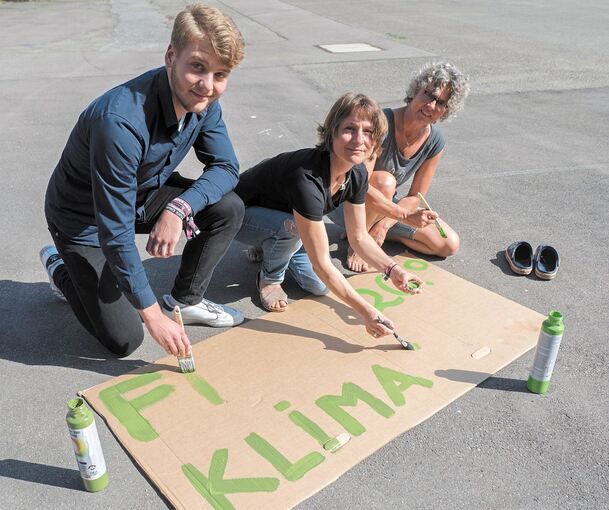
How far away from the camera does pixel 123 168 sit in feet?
6.66

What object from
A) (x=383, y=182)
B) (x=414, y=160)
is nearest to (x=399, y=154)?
(x=414, y=160)

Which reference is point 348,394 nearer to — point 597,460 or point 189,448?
point 189,448

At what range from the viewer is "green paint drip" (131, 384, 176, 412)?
2.24 meters

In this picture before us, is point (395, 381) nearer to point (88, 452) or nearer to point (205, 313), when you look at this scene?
point (205, 313)

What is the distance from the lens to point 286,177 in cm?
266

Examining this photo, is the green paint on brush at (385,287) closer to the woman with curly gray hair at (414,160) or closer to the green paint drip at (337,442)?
the woman with curly gray hair at (414,160)

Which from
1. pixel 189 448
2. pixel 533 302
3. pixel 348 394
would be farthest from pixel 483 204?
pixel 189 448

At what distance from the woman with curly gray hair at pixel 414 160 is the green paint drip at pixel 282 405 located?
4.00 ft

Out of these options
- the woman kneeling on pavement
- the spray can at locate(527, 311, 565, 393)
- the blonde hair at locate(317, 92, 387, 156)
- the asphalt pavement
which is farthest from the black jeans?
the spray can at locate(527, 311, 565, 393)

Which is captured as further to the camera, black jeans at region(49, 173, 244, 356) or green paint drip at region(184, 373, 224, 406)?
black jeans at region(49, 173, 244, 356)

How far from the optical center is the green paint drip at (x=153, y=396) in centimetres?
224

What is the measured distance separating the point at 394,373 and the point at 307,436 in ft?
1.75

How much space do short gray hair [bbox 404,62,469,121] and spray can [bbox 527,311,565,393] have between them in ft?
4.50

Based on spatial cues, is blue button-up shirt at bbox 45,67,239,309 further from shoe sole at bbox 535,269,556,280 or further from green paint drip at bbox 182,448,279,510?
shoe sole at bbox 535,269,556,280
